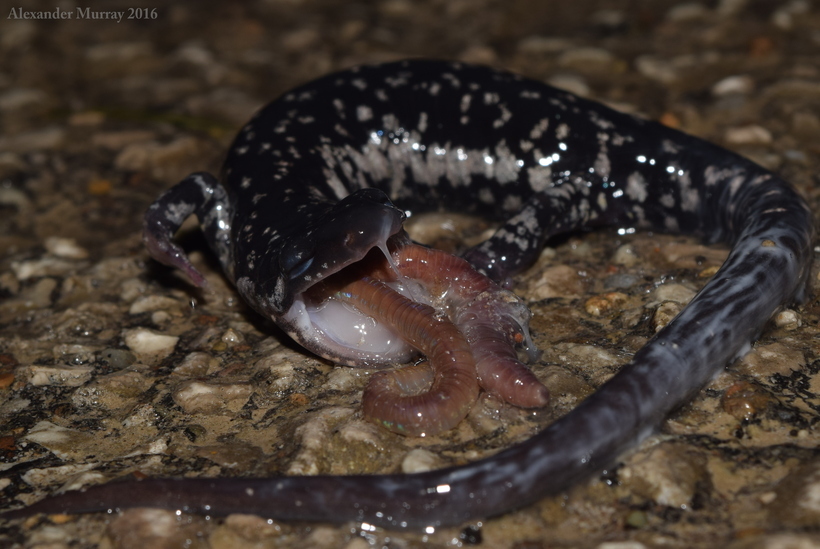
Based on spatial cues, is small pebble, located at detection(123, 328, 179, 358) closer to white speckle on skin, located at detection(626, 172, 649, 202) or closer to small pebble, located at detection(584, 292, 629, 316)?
small pebble, located at detection(584, 292, 629, 316)

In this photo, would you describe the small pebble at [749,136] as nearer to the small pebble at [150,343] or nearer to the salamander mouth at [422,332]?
the salamander mouth at [422,332]

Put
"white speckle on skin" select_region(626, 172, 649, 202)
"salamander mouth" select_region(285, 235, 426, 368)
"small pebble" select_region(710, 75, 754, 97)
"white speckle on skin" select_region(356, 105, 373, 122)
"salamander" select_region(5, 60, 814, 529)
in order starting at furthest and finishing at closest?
1. "small pebble" select_region(710, 75, 754, 97)
2. "white speckle on skin" select_region(356, 105, 373, 122)
3. "white speckle on skin" select_region(626, 172, 649, 202)
4. "salamander mouth" select_region(285, 235, 426, 368)
5. "salamander" select_region(5, 60, 814, 529)

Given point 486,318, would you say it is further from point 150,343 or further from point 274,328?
point 150,343

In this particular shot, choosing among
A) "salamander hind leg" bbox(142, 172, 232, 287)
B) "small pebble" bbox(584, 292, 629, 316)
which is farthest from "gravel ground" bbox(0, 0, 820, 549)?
"salamander hind leg" bbox(142, 172, 232, 287)

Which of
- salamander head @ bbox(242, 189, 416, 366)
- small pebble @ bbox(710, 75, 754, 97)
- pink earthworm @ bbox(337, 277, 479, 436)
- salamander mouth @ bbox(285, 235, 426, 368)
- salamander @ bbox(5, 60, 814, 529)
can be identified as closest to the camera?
salamander @ bbox(5, 60, 814, 529)

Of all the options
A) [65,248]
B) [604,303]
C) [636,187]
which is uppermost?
[636,187]

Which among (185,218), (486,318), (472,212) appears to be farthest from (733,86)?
(185,218)
